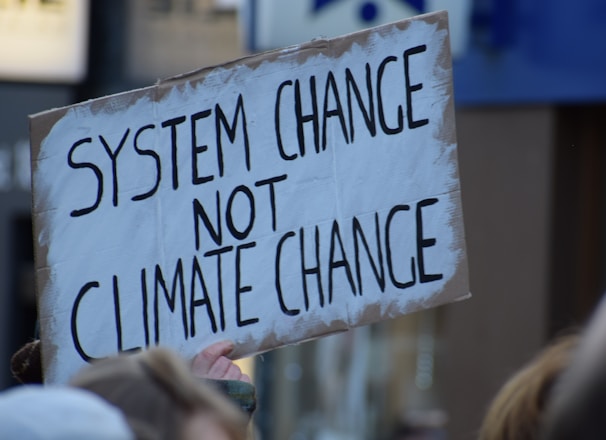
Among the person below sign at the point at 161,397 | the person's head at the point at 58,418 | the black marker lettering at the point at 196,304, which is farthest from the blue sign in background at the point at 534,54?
the person's head at the point at 58,418

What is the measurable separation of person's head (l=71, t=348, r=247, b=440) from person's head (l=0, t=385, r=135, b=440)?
0.11 m

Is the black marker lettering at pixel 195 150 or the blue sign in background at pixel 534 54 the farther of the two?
the blue sign in background at pixel 534 54

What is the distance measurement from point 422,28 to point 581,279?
368 centimetres

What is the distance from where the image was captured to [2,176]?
324 inches

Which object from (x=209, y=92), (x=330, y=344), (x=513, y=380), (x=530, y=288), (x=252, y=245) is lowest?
(x=330, y=344)

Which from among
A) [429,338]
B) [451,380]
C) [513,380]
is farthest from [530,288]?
[513,380]

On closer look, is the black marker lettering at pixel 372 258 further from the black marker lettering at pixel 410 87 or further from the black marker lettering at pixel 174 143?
the black marker lettering at pixel 174 143

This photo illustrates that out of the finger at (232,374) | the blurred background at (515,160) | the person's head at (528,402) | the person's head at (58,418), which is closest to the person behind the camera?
the person's head at (58,418)

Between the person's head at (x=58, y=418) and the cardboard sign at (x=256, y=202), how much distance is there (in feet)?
4.45

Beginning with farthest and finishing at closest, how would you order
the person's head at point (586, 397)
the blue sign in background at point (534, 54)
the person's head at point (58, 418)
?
1. the blue sign in background at point (534, 54)
2. the person's head at point (58, 418)
3. the person's head at point (586, 397)

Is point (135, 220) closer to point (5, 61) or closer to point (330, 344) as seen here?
point (5, 61)

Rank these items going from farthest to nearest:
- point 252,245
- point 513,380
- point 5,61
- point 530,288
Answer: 1. point 5,61
2. point 530,288
3. point 252,245
4. point 513,380

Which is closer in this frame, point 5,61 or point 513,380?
point 513,380

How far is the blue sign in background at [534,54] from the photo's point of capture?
19.9 feet
